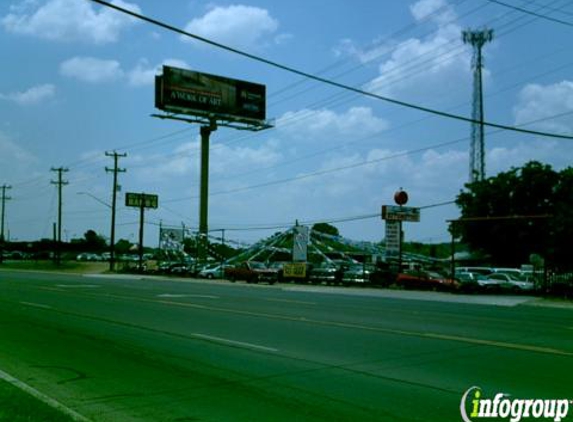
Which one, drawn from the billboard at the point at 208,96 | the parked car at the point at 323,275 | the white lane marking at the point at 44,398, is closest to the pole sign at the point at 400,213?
the parked car at the point at 323,275

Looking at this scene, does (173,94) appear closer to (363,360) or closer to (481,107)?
(481,107)

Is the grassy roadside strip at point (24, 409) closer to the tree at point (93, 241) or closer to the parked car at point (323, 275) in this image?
the parked car at point (323, 275)

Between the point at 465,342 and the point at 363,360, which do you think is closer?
the point at 363,360

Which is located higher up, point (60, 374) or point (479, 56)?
point (479, 56)

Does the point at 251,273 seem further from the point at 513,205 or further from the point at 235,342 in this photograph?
the point at 235,342

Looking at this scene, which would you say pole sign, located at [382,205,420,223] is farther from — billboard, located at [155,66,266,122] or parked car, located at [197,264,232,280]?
billboard, located at [155,66,266,122]

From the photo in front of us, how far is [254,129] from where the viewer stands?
8194 cm

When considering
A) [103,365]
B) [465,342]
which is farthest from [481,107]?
[103,365]

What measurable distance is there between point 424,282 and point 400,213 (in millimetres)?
4447

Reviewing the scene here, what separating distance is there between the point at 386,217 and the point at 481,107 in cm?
2274

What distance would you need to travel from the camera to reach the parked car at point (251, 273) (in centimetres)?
5097

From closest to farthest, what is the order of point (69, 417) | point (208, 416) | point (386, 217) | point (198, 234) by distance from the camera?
point (69, 417)
point (208, 416)
point (386, 217)
point (198, 234)

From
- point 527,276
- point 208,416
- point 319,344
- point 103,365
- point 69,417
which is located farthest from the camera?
point 527,276

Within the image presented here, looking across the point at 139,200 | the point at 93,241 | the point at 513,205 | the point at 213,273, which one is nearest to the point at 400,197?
the point at 213,273
